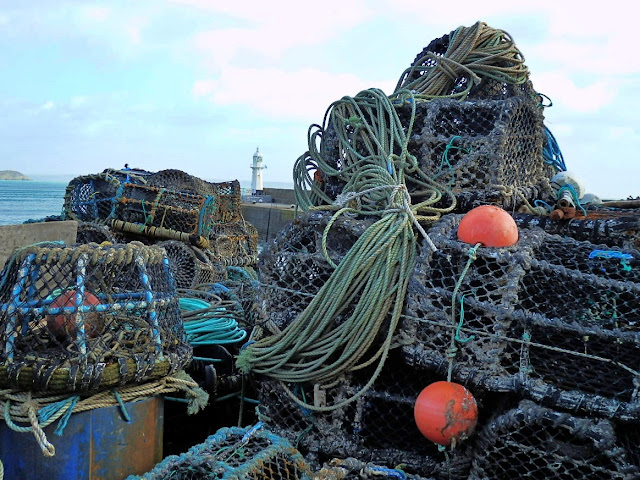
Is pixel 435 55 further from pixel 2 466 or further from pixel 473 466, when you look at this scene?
pixel 2 466

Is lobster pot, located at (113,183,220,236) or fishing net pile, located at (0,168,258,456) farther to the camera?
lobster pot, located at (113,183,220,236)

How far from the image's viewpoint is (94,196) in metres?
6.70

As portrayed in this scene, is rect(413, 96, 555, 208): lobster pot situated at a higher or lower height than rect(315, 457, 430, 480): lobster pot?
higher

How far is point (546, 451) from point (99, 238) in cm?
499

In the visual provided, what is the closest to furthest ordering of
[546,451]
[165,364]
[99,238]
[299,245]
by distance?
[546,451]
[165,364]
[299,245]
[99,238]

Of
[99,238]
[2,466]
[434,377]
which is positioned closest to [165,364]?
[2,466]

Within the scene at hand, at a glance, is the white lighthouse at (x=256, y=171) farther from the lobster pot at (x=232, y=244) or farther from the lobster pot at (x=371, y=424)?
the lobster pot at (x=371, y=424)

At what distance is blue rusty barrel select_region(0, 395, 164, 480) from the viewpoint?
2232 millimetres

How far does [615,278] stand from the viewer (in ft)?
7.84

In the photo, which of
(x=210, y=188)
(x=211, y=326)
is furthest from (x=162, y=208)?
(x=211, y=326)

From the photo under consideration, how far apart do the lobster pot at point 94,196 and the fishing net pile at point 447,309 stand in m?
3.77

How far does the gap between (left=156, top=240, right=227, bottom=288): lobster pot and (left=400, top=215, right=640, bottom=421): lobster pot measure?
4084 mm

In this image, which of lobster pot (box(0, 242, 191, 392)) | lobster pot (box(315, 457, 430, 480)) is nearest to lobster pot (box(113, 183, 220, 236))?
lobster pot (box(0, 242, 191, 392))

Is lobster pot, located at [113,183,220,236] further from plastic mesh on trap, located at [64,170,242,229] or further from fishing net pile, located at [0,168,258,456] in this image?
fishing net pile, located at [0,168,258,456]
